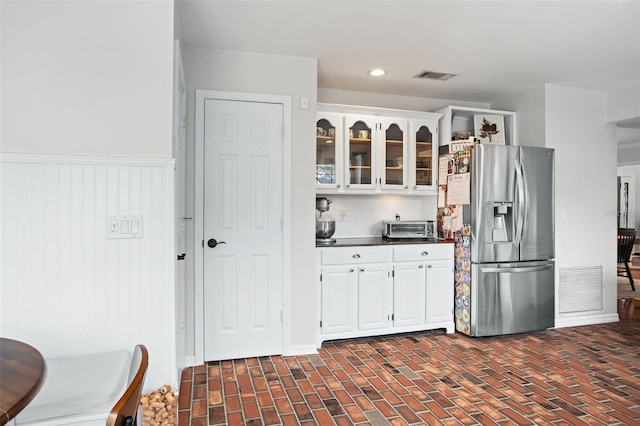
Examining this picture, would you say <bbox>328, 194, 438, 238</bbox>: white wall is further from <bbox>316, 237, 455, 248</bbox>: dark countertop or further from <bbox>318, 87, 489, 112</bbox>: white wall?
<bbox>318, 87, 489, 112</bbox>: white wall

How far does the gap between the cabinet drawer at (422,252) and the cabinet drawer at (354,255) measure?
0.35 ft

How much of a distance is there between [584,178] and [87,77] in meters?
4.69

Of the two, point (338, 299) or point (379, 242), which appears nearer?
point (338, 299)

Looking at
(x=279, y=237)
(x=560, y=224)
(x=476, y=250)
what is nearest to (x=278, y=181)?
(x=279, y=237)

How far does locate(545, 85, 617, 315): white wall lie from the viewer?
4.18 m

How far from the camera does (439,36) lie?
2.95 metres

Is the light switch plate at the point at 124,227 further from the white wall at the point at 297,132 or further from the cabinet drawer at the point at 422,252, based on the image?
the cabinet drawer at the point at 422,252

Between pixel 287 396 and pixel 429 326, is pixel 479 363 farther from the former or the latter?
pixel 287 396

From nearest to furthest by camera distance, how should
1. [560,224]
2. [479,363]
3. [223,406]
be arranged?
[223,406]
[479,363]
[560,224]

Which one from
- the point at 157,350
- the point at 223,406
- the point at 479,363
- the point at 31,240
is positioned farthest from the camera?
the point at 479,363

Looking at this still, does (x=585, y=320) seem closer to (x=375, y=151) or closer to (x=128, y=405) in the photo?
(x=375, y=151)

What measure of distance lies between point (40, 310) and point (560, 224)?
4.57 metres

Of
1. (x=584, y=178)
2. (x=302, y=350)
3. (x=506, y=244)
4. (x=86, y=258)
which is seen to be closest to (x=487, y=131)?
(x=584, y=178)

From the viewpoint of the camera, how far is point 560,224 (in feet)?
13.8
